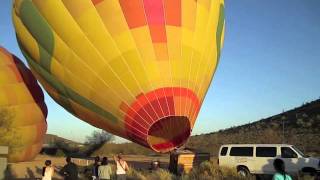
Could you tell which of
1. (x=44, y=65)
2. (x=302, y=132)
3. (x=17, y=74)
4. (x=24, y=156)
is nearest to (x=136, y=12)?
(x=44, y=65)

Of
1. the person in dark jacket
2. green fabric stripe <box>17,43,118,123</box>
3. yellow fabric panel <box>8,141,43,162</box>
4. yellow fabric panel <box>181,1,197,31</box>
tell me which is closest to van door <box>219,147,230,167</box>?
green fabric stripe <box>17,43,118,123</box>

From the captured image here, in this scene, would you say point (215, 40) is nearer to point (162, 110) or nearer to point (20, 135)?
point (162, 110)

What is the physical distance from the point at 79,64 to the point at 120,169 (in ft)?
11.5

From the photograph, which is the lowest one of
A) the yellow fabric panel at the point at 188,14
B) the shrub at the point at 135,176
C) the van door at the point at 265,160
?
the shrub at the point at 135,176

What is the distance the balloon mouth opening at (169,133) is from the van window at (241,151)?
5893mm

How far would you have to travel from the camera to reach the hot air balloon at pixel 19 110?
827 inches

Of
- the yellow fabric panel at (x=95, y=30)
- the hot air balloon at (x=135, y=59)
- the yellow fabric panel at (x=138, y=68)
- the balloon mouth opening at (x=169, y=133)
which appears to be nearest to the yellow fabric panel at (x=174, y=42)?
the hot air balloon at (x=135, y=59)

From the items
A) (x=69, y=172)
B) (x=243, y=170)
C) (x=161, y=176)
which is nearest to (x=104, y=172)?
(x=69, y=172)

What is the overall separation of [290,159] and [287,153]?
33 centimetres

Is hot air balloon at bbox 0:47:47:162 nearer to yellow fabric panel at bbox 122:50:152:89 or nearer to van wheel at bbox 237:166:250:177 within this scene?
yellow fabric panel at bbox 122:50:152:89

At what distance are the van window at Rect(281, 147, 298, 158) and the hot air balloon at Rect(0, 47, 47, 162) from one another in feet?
37.6

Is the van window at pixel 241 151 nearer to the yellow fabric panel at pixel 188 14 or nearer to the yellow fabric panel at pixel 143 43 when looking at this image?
the yellow fabric panel at pixel 188 14

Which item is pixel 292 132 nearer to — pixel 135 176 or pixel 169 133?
pixel 135 176

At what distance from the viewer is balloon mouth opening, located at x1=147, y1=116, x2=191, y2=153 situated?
14.8m
